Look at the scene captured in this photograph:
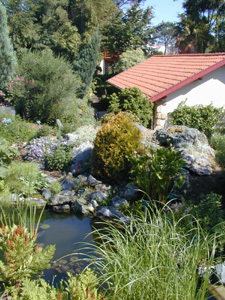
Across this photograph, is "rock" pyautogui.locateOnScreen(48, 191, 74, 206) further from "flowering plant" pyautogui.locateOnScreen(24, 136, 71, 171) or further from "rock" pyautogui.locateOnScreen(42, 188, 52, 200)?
"flowering plant" pyautogui.locateOnScreen(24, 136, 71, 171)

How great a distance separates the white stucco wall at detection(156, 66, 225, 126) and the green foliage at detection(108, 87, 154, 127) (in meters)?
0.56

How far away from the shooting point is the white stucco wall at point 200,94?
419 inches

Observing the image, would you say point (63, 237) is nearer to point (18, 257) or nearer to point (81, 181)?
point (81, 181)

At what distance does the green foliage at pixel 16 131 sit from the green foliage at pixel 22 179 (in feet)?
8.23

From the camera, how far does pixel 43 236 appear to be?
5156mm

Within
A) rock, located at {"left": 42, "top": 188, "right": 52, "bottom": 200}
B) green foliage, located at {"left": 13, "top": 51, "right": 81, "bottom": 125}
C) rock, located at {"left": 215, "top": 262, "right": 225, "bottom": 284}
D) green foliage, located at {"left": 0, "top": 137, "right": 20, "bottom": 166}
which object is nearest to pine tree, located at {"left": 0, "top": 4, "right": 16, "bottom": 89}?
green foliage, located at {"left": 13, "top": 51, "right": 81, "bottom": 125}

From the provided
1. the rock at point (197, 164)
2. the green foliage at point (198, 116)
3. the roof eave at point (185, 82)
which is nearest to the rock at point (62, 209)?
the rock at point (197, 164)

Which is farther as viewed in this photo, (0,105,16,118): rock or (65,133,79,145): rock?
(0,105,16,118): rock

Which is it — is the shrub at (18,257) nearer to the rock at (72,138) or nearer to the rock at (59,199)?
the rock at (59,199)

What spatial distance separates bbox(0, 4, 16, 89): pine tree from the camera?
1205cm

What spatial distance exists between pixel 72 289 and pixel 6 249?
828 mm

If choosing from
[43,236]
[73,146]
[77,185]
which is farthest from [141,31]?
[43,236]

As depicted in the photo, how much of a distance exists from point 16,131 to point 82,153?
278 centimetres

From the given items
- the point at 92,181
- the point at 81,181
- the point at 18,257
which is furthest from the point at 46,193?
the point at 18,257
